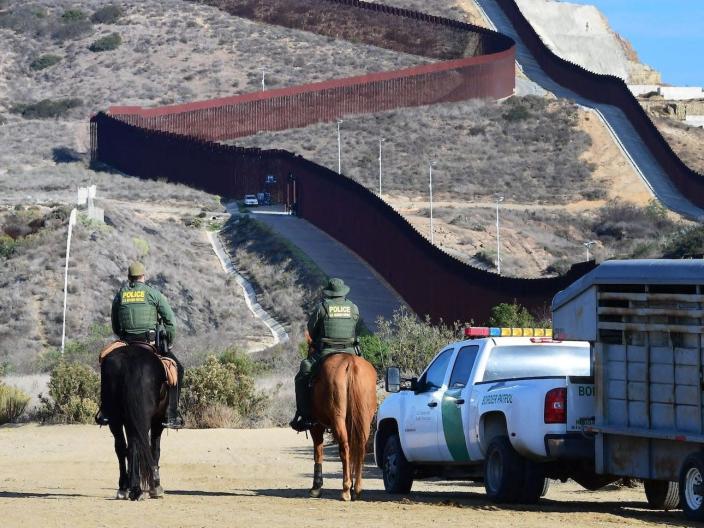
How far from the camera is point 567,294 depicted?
17.2m

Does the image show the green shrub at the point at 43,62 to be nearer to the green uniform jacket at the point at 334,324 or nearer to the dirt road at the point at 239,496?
the dirt road at the point at 239,496

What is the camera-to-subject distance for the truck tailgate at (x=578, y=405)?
16.7 m

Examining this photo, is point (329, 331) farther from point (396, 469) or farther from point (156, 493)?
point (156, 493)

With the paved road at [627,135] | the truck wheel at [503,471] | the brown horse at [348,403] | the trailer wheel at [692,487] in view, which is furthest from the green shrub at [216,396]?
the paved road at [627,135]

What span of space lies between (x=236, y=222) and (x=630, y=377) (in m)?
53.3

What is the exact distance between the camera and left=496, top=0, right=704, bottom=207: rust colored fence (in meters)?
88.2

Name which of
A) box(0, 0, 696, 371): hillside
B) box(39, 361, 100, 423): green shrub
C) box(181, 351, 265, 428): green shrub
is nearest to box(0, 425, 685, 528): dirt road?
box(181, 351, 265, 428): green shrub

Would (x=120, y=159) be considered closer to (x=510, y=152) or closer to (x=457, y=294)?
(x=510, y=152)

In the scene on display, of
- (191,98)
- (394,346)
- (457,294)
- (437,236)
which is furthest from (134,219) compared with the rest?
(191,98)

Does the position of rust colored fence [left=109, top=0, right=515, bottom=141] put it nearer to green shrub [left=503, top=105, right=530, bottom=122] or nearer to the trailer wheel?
green shrub [left=503, top=105, right=530, bottom=122]

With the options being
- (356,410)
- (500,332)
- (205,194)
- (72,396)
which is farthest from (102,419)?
(205,194)

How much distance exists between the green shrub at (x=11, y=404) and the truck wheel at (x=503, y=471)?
18.0 meters

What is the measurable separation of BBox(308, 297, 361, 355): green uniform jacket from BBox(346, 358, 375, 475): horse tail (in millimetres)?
424

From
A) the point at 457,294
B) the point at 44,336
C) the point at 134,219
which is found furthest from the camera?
the point at 134,219
